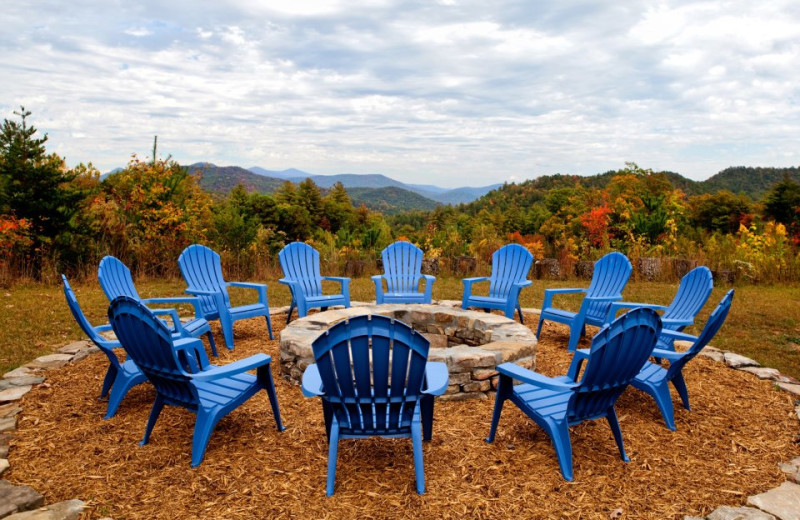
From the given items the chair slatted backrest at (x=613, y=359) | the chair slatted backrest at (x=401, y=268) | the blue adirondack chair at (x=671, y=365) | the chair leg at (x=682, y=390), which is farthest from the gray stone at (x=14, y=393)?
the chair leg at (x=682, y=390)

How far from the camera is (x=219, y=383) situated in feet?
10.2

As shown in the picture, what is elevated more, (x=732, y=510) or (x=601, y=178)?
(x=601, y=178)

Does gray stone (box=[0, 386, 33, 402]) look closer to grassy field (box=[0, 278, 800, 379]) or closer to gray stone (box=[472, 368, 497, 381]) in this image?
grassy field (box=[0, 278, 800, 379])

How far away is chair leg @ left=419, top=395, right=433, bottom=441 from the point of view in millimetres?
2848

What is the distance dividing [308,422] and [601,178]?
38.6 m

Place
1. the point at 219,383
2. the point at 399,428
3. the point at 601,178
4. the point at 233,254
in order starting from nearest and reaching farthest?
the point at 399,428, the point at 219,383, the point at 233,254, the point at 601,178

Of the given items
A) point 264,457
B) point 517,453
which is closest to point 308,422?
point 264,457

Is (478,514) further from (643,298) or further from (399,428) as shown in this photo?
(643,298)

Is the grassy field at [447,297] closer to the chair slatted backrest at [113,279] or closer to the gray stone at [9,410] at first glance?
the gray stone at [9,410]

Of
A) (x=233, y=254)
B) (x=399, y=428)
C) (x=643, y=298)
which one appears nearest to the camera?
(x=399, y=428)

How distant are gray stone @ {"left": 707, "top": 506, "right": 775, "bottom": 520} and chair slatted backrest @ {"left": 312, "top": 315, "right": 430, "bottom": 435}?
4.66 feet

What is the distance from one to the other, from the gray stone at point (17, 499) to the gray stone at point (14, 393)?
135cm

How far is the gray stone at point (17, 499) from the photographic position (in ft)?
→ 7.45

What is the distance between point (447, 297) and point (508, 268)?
1.94 metres
